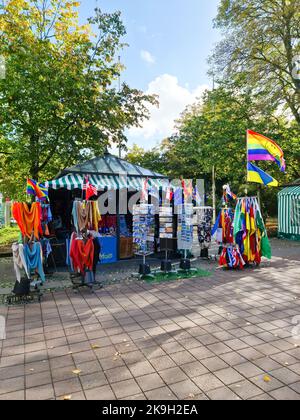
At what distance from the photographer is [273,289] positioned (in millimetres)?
7578

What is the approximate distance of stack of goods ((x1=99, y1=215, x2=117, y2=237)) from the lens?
11367 mm

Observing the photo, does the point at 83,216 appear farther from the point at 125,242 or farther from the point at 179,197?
the point at 125,242

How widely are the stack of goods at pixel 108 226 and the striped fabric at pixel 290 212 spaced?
11.5 meters

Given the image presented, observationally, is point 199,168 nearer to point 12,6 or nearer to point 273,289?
point 12,6

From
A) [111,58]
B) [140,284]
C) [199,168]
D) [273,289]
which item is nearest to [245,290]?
[273,289]

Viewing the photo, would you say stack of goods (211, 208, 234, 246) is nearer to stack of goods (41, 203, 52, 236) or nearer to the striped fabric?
stack of goods (41, 203, 52, 236)

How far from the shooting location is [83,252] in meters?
7.61

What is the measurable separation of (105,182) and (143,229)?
115 inches

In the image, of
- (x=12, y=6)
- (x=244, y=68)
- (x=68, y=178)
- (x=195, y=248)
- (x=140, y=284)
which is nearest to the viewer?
(x=140, y=284)

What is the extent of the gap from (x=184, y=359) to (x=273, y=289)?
4.31 meters

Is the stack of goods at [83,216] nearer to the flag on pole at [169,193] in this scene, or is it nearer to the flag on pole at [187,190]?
the flag on pole at [187,190]

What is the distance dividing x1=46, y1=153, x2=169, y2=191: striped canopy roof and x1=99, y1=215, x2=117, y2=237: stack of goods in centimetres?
129

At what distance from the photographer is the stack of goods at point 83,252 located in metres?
7.59
